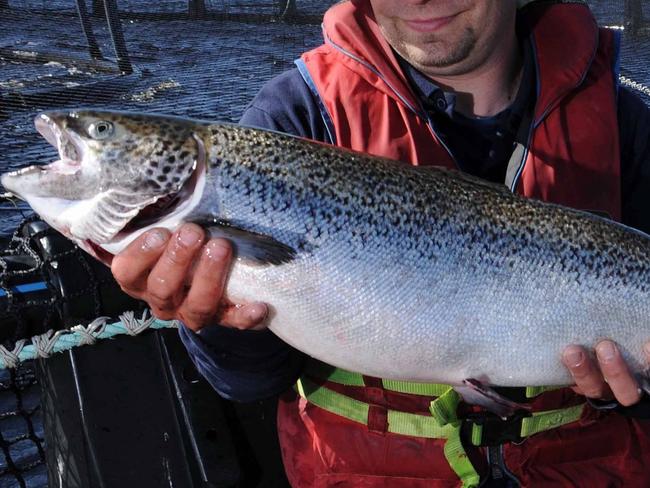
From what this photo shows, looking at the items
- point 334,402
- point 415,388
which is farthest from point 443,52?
point 334,402

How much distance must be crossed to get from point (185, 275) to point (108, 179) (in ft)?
1.16

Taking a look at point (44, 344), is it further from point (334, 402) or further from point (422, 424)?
point (422, 424)

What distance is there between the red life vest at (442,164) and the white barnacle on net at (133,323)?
631 millimetres

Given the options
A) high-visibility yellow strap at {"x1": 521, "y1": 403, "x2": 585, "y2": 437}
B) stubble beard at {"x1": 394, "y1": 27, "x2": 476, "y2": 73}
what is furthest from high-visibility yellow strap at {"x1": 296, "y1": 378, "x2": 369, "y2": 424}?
stubble beard at {"x1": 394, "y1": 27, "x2": 476, "y2": 73}

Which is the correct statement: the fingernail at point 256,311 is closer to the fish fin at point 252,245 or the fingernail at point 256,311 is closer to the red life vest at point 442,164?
the fish fin at point 252,245

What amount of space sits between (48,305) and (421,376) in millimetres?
1524

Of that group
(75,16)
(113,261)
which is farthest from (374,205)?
(75,16)

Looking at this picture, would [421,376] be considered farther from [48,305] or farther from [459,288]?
[48,305]

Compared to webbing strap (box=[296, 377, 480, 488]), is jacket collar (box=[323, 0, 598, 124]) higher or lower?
higher

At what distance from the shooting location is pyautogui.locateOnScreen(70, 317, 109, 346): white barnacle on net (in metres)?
2.91

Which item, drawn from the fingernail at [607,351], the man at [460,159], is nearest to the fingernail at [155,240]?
the man at [460,159]

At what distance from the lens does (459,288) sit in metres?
2.35

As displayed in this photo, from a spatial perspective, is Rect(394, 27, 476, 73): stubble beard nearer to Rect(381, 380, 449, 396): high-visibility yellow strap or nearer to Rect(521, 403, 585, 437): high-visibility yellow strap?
Rect(381, 380, 449, 396): high-visibility yellow strap

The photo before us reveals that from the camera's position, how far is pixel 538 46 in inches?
127
